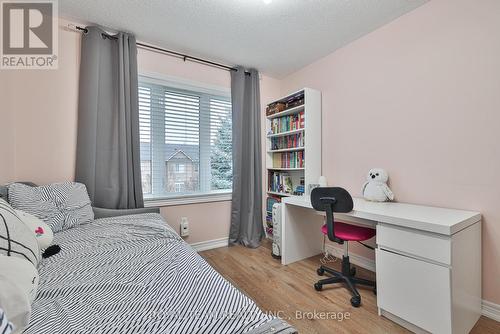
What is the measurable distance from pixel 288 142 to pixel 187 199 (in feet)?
4.83

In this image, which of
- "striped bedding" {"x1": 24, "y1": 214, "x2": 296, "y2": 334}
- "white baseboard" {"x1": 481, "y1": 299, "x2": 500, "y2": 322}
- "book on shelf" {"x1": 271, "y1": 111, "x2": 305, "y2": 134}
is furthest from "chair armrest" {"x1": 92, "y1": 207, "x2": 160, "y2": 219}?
"white baseboard" {"x1": 481, "y1": 299, "x2": 500, "y2": 322}

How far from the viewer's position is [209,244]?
281 cm

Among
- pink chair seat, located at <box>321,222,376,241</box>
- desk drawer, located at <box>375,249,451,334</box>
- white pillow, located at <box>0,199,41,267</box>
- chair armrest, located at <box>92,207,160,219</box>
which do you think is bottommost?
desk drawer, located at <box>375,249,451,334</box>

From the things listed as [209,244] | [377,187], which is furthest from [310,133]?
[209,244]

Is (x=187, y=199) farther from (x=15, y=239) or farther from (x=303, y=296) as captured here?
(x=15, y=239)

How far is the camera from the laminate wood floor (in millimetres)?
1462

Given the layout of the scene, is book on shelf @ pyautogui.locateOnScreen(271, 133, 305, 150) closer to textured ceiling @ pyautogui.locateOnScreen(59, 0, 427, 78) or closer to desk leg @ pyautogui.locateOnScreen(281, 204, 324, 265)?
desk leg @ pyautogui.locateOnScreen(281, 204, 324, 265)

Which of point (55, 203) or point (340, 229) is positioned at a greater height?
point (55, 203)

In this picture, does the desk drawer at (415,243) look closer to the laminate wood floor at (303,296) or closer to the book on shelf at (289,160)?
the laminate wood floor at (303,296)

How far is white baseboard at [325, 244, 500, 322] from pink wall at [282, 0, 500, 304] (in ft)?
0.16

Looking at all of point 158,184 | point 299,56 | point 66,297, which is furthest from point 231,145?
point 66,297

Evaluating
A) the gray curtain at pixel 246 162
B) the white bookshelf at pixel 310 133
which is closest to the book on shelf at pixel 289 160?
the white bookshelf at pixel 310 133

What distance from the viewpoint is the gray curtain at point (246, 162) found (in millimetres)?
2881

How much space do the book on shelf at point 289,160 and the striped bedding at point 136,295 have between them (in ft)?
6.11
